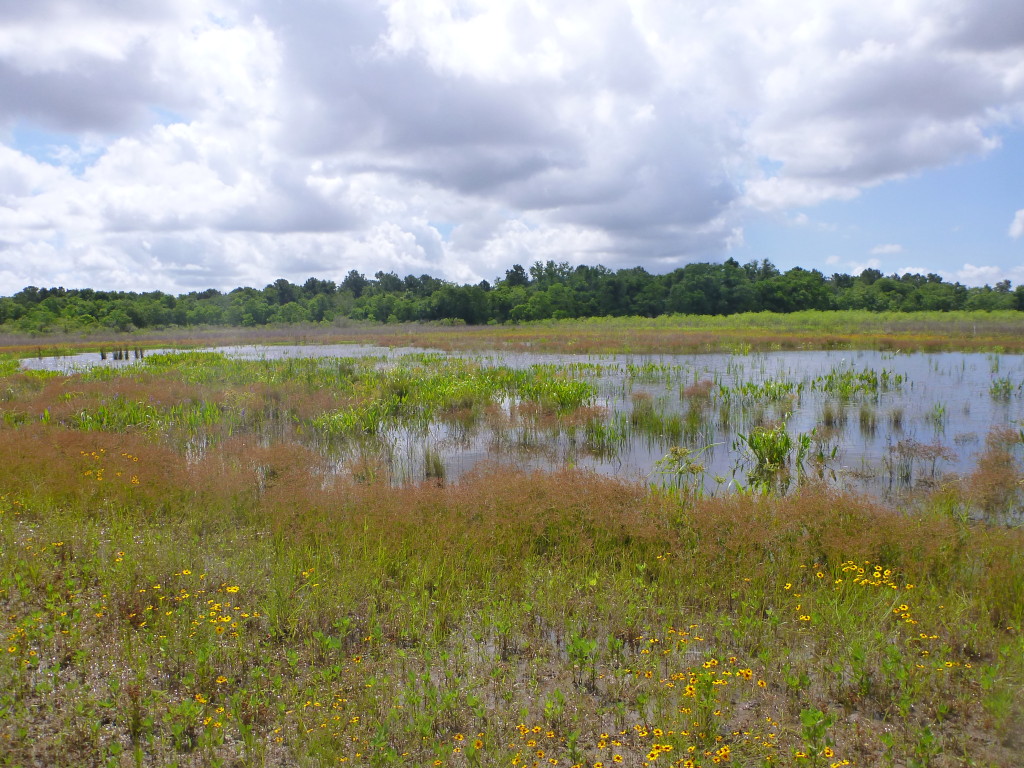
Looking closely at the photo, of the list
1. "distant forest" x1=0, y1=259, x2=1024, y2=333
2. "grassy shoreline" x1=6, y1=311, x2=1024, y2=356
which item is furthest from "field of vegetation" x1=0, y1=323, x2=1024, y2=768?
"distant forest" x1=0, y1=259, x2=1024, y2=333

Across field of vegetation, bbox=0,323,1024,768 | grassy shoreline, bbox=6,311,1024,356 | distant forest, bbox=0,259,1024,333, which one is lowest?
field of vegetation, bbox=0,323,1024,768

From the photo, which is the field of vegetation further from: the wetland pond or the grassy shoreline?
the grassy shoreline

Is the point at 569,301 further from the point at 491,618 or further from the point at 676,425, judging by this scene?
the point at 491,618

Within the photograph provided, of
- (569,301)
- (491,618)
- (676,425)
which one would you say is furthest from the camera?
(569,301)

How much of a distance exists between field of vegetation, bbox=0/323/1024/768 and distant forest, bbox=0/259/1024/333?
5984 cm

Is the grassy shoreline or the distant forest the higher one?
the distant forest

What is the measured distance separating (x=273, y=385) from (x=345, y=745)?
1471 cm

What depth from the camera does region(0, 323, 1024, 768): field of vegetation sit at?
3303 mm

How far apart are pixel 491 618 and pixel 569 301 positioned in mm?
74507

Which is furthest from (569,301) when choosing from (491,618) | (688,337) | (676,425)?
(491,618)

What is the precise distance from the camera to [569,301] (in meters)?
77.8

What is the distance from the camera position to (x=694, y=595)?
4.99m

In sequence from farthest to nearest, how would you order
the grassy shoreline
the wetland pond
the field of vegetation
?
the grassy shoreline, the wetland pond, the field of vegetation

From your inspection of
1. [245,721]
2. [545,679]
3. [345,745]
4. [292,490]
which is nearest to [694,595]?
[545,679]
